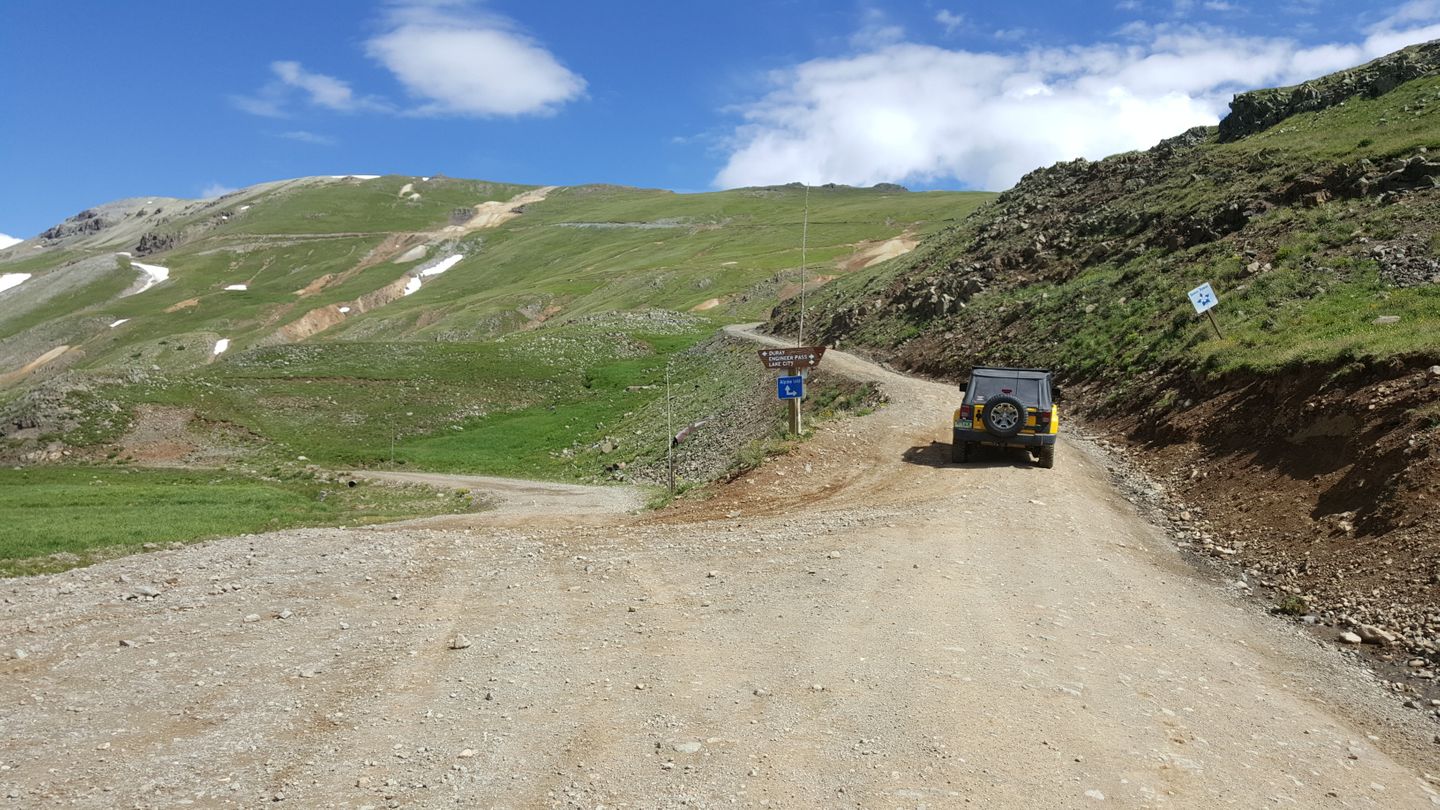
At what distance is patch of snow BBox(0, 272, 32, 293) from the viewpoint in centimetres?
16762

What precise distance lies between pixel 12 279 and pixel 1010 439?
22001cm

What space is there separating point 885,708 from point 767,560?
19.4 feet

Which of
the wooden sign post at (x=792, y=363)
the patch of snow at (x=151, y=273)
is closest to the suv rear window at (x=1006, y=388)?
the wooden sign post at (x=792, y=363)

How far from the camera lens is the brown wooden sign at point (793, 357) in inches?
936

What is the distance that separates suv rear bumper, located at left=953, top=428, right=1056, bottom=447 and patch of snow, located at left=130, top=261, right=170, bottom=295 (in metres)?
162

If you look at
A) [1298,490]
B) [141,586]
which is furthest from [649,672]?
[1298,490]

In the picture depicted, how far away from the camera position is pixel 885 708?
8.07 metres

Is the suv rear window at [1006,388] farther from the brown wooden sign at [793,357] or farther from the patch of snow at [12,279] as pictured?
the patch of snow at [12,279]

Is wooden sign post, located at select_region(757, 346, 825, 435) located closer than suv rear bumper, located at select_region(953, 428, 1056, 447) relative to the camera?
No

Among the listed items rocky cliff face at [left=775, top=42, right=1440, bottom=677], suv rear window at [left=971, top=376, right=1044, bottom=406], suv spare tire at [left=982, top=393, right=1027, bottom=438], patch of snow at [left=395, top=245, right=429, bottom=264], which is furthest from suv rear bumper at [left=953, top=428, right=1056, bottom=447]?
patch of snow at [left=395, top=245, right=429, bottom=264]

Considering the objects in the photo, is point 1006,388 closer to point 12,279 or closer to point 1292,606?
point 1292,606

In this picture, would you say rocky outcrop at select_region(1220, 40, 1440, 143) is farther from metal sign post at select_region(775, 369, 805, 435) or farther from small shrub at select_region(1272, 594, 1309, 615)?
small shrub at select_region(1272, 594, 1309, 615)

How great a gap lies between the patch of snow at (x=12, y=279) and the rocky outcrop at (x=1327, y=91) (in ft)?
687

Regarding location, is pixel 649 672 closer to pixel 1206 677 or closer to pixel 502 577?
pixel 502 577
